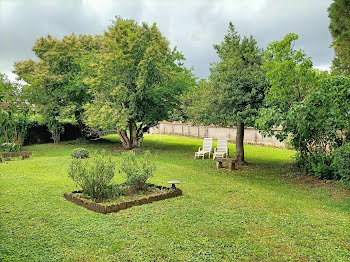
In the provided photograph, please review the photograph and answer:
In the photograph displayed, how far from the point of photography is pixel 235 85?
1163 cm

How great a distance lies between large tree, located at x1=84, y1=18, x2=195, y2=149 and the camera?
603 inches

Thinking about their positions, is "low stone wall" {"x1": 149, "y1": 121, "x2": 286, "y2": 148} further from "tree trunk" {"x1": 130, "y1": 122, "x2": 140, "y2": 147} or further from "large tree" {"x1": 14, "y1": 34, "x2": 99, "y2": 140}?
"large tree" {"x1": 14, "y1": 34, "x2": 99, "y2": 140}

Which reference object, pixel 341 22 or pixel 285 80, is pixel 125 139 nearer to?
pixel 285 80

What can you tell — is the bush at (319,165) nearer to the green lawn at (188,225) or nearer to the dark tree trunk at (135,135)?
the green lawn at (188,225)

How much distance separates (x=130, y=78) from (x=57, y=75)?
611 cm

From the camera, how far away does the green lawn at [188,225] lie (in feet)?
13.9

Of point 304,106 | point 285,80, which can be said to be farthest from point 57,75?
point 304,106

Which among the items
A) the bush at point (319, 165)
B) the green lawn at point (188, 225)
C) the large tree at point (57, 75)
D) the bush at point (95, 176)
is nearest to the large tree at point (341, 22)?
the bush at point (319, 165)

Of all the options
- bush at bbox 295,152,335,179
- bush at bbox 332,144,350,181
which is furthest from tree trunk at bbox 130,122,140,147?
bush at bbox 332,144,350,181

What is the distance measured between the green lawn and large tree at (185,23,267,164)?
3534 mm

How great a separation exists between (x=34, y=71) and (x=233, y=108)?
13.7 m

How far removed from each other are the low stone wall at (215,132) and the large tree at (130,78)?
169 inches

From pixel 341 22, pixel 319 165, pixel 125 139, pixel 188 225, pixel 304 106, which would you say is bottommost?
pixel 188 225

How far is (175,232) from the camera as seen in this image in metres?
4.93
